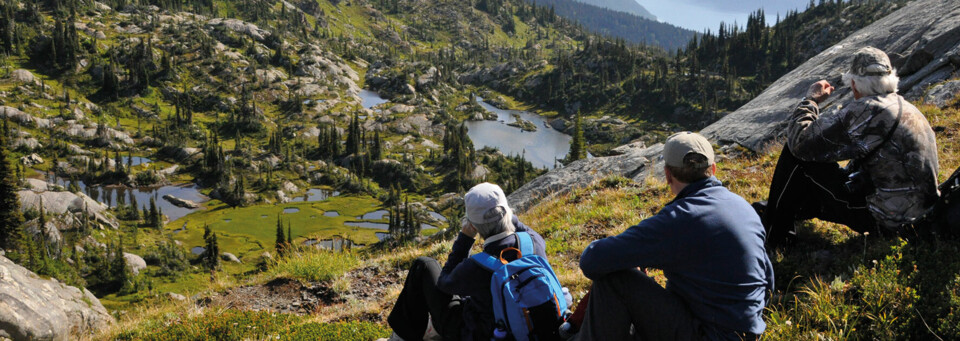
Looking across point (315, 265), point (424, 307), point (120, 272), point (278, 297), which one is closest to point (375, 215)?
point (120, 272)

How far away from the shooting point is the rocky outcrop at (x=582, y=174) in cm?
1855

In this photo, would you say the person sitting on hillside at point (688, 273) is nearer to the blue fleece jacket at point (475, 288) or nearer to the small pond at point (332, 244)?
the blue fleece jacket at point (475, 288)

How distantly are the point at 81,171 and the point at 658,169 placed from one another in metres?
219

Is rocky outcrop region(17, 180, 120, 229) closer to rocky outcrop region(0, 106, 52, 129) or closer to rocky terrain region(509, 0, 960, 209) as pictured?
rocky outcrop region(0, 106, 52, 129)

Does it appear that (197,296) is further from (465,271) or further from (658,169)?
(658,169)

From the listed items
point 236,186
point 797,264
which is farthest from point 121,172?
point 797,264

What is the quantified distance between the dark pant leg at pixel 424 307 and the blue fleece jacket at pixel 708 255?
2.44 metres

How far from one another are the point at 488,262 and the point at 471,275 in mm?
304

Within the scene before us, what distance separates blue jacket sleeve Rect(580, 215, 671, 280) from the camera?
4.30 m

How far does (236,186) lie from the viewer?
6934 inches

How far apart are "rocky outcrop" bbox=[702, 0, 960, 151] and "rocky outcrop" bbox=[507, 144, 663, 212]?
9.03 ft

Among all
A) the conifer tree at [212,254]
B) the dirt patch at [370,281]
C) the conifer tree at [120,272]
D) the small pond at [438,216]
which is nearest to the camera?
the dirt patch at [370,281]

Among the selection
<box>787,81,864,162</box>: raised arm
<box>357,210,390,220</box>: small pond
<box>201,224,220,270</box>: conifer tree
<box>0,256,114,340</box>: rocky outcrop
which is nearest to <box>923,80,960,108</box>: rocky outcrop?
<box>787,81,864,162</box>: raised arm

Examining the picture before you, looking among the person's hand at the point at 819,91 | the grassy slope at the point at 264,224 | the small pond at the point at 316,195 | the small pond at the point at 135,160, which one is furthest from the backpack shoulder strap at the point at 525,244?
the small pond at the point at 135,160
